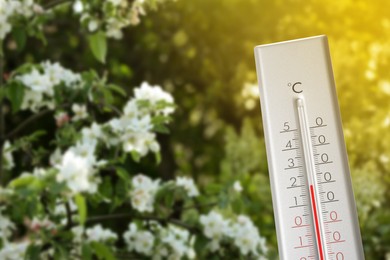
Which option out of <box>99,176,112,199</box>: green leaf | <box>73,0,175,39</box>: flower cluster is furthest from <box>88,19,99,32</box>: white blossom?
<box>99,176,112,199</box>: green leaf

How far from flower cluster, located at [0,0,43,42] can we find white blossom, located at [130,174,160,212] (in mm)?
619

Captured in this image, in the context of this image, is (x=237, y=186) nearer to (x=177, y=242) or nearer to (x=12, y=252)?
(x=177, y=242)

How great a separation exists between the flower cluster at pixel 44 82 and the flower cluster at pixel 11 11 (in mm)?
149

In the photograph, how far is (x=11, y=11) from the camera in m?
2.44

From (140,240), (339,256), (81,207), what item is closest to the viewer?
(339,256)

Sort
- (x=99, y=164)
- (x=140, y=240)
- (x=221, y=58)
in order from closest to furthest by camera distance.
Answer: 1. (x=99, y=164)
2. (x=140, y=240)
3. (x=221, y=58)

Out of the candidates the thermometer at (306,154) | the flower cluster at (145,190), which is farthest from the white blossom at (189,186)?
the thermometer at (306,154)

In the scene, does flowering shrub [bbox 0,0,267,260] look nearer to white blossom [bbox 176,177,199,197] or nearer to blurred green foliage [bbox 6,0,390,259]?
white blossom [bbox 176,177,199,197]

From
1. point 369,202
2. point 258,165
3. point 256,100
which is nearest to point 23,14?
point 369,202

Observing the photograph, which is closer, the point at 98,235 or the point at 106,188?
the point at 106,188

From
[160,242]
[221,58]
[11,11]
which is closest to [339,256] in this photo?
[160,242]

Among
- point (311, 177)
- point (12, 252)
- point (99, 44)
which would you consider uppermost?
point (99, 44)

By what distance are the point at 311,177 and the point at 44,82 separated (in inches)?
54.2

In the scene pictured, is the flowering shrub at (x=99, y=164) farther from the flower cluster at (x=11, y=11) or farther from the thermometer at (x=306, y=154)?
the thermometer at (x=306, y=154)
